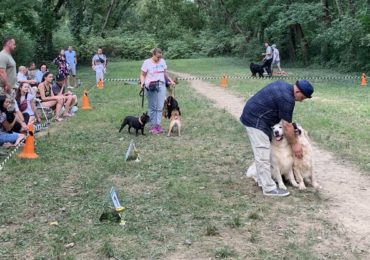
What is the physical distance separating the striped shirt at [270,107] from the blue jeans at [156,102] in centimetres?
409

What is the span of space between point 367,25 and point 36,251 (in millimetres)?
21949

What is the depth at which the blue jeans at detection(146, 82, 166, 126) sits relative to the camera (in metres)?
10.4

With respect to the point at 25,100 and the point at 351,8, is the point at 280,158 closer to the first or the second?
the point at 25,100

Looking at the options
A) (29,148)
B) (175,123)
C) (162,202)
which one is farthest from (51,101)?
(162,202)

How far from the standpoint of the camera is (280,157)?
21.4 ft

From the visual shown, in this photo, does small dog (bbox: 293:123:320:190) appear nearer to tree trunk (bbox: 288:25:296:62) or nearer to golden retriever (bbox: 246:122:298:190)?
golden retriever (bbox: 246:122:298:190)

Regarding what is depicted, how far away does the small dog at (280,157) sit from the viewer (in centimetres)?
648

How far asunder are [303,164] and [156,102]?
4587 mm

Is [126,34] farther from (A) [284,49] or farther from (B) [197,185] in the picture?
(B) [197,185]

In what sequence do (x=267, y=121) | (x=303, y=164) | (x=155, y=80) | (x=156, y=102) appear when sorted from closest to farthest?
(x=267, y=121) < (x=303, y=164) < (x=155, y=80) < (x=156, y=102)

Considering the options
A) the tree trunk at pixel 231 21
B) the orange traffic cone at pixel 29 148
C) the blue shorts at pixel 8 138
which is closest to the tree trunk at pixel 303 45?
the tree trunk at pixel 231 21

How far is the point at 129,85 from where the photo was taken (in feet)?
69.5

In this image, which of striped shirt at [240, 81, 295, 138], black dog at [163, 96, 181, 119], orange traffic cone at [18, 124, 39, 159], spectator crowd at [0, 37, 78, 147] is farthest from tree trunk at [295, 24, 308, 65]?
striped shirt at [240, 81, 295, 138]

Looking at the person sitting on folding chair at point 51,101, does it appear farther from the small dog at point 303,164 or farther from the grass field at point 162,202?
the small dog at point 303,164
